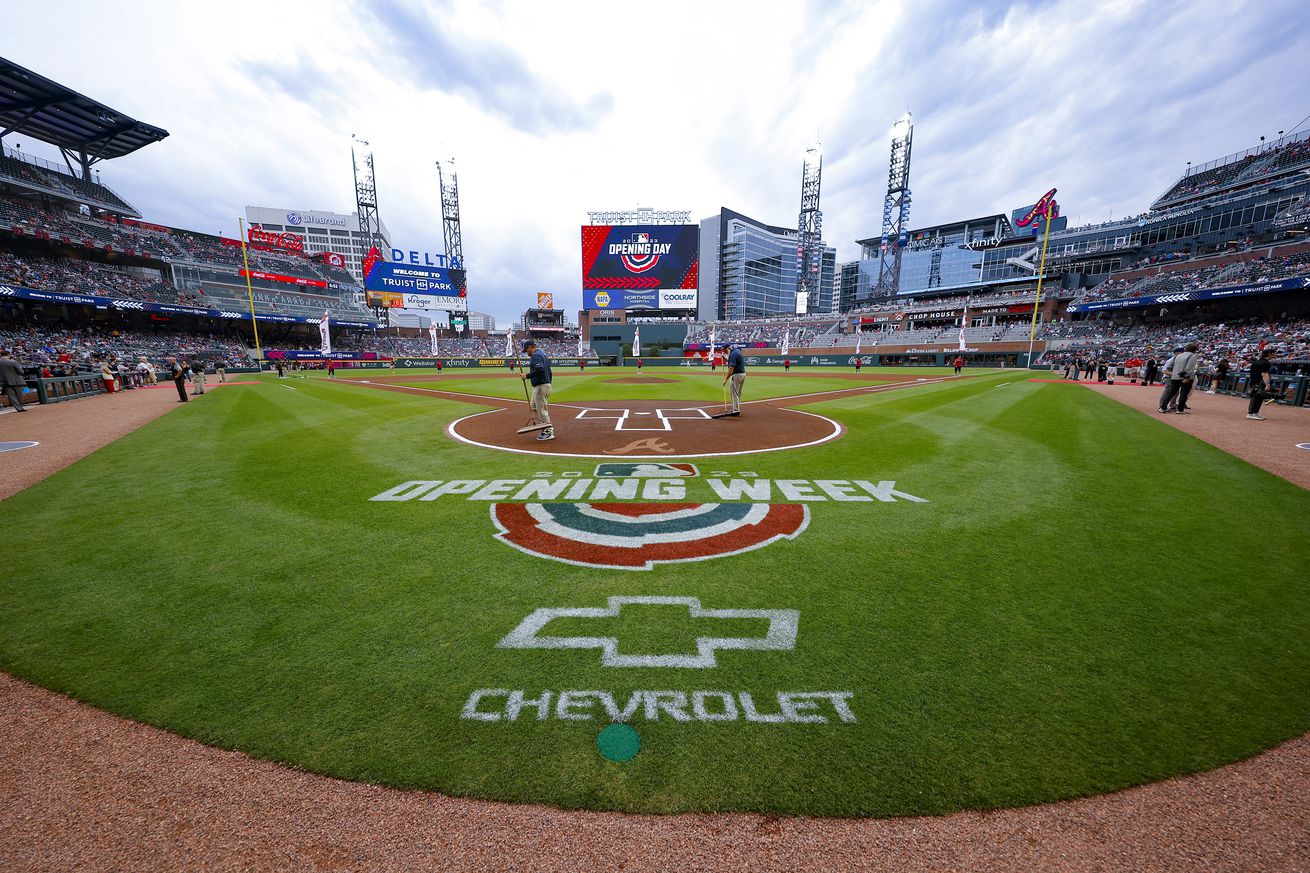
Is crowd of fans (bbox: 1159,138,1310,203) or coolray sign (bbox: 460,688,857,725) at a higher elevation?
crowd of fans (bbox: 1159,138,1310,203)

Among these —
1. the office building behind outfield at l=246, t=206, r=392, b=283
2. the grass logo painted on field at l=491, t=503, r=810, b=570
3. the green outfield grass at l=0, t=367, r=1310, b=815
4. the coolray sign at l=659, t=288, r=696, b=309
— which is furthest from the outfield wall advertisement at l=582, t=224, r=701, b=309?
the office building behind outfield at l=246, t=206, r=392, b=283

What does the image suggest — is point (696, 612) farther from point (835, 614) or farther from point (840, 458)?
point (840, 458)

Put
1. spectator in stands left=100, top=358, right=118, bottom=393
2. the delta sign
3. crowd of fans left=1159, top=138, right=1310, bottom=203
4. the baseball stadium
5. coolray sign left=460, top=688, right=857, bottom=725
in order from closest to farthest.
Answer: the baseball stadium, coolray sign left=460, top=688, right=857, bottom=725, spectator in stands left=100, top=358, right=118, bottom=393, crowd of fans left=1159, top=138, right=1310, bottom=203, the delta sign

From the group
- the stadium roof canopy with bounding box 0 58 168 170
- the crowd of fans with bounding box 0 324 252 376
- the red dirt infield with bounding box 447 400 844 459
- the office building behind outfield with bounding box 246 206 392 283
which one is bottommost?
the red dirt infield with bounding box 447 400 844 459

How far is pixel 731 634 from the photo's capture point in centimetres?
369

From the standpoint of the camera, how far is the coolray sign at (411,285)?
65.6m

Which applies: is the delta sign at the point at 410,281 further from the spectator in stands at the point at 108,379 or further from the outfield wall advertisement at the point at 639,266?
the spectator in stands at the point at 108,379

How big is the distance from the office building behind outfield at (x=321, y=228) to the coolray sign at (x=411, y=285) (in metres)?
71.5

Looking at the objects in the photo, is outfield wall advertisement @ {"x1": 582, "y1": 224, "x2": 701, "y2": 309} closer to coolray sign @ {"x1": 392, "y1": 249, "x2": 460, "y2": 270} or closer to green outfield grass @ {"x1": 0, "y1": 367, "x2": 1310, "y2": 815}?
coolray sign @ {"x1": 392, "y1": 249, "x2": 460, "y2": 270}

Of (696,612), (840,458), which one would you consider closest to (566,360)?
(840,458)

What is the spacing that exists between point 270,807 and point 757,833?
7.60 ft

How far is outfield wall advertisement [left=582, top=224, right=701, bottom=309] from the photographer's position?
219 feet

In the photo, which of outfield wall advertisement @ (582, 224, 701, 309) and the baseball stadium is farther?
outfield wall advertisement @ (582, 224, 701, 309)

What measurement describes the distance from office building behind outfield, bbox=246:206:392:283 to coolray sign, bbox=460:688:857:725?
14940 cm
